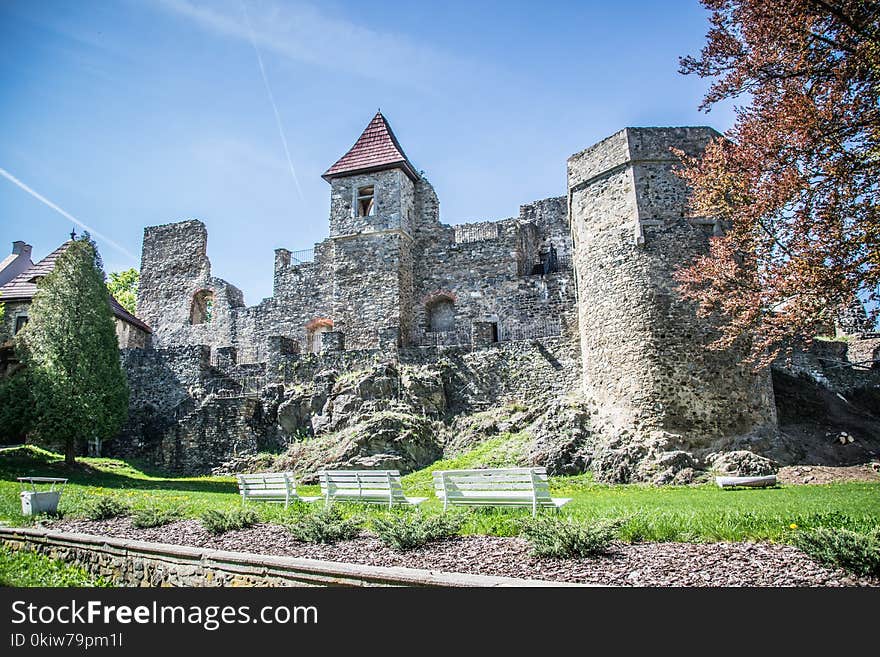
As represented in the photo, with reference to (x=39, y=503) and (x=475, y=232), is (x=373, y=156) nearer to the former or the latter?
(x=475, y=232)

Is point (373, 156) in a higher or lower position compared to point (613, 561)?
higher

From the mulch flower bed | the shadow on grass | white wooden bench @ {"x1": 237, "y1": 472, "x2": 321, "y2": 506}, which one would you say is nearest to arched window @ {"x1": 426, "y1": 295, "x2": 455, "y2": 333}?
the shadow on grass

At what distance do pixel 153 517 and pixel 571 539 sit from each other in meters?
6.72

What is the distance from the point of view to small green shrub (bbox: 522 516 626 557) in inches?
237

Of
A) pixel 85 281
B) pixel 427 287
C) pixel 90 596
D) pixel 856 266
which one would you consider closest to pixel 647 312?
Answer: pixel 856 266

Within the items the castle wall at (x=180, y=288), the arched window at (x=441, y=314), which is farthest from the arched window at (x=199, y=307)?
the arched window at (x=441, y=314)

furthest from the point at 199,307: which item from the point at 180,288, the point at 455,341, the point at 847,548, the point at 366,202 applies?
the point at 847,548

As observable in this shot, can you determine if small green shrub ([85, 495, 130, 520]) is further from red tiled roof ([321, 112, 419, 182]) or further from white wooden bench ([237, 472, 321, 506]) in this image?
red tiled roof ([321, 112, 419, 182])

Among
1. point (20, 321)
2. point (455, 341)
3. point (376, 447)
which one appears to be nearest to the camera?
point (376, 447)

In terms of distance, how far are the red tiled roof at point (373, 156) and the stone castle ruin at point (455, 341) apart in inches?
3.9

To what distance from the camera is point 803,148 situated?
8.04m

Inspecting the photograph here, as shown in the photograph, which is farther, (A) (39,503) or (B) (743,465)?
(B) (743,465)

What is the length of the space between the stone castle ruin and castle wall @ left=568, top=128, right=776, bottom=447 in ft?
0.15

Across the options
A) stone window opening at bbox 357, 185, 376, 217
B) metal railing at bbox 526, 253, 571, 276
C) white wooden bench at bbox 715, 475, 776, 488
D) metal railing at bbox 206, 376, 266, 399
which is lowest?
white wooden bench at bbox 715, 475, 776, 488
